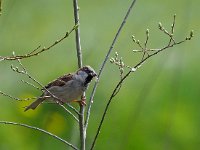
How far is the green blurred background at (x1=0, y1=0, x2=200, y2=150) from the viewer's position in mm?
5984

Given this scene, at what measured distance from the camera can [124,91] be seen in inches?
242

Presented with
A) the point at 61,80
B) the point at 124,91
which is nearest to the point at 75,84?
the point at 61,80

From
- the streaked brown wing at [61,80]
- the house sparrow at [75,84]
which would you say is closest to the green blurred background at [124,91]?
the streaked brown wing at [61,80]

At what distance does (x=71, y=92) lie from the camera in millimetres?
4285

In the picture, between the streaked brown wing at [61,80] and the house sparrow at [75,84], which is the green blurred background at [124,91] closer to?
the streaked brown wing at [61,80]

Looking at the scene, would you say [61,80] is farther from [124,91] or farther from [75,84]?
[124,91]

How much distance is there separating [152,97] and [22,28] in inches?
62.1

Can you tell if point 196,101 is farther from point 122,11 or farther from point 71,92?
point 71,92

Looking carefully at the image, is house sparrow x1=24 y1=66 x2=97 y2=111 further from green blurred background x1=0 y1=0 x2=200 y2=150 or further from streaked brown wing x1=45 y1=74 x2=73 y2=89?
green blurred background x1=0 y1=0 x2=200 y2=150

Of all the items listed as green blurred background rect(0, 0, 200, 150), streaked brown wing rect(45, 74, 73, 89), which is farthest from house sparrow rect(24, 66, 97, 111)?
green blurred background rect(0, 0, 200, 150)

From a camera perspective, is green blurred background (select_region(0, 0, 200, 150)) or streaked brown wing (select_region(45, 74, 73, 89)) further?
green blurred background (select_region(0, 0, 200, 150))

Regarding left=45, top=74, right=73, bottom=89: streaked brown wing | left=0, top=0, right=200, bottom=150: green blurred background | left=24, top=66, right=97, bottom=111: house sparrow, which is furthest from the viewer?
left=0, top=0, right=200, bottom=150: green blurred background

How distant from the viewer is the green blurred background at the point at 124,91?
19.6 feet

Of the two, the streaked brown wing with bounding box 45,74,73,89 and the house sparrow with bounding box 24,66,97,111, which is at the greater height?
the streaked brown wing with bounding box 45,74,73,89
